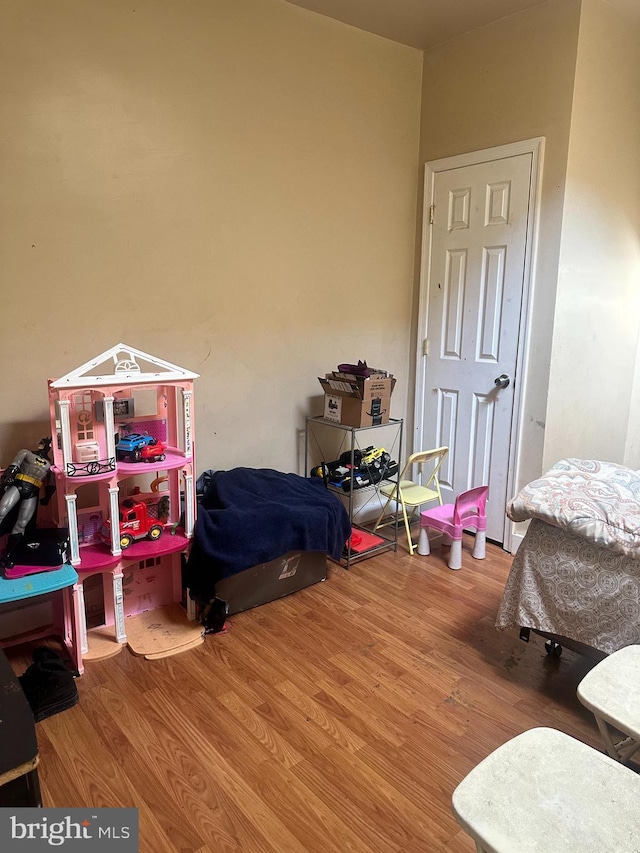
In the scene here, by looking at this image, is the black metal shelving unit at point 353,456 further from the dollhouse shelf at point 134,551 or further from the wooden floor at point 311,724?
the dollhouse shelf at point 134,551

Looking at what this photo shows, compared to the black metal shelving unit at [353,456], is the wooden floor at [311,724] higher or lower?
lower

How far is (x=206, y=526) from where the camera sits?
2.50 m

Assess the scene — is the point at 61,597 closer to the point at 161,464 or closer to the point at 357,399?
the point at 161,464

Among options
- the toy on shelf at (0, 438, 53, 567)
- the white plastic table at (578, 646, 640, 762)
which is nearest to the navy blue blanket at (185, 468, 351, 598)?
the toy on shelf at (0, 438, 53, 567)

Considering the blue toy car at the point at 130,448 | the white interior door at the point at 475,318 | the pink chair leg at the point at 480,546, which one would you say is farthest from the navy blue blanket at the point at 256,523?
the white interior door at the point at 475,318

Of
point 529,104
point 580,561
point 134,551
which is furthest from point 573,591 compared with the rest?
point 529,104

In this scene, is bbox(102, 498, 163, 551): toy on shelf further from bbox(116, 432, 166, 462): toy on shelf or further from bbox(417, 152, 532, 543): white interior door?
bbox(417, 152, 532, 543): white interior door

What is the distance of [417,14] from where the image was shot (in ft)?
10.1

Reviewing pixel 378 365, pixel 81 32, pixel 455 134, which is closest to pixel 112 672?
pixel 378 365

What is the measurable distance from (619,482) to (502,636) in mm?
848

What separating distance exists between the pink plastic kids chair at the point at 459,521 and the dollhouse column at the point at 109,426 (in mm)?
1775

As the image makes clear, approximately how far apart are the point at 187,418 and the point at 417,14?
A: 2.44 metres

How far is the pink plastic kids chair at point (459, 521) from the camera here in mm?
3164

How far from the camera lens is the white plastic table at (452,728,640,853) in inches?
40.0
